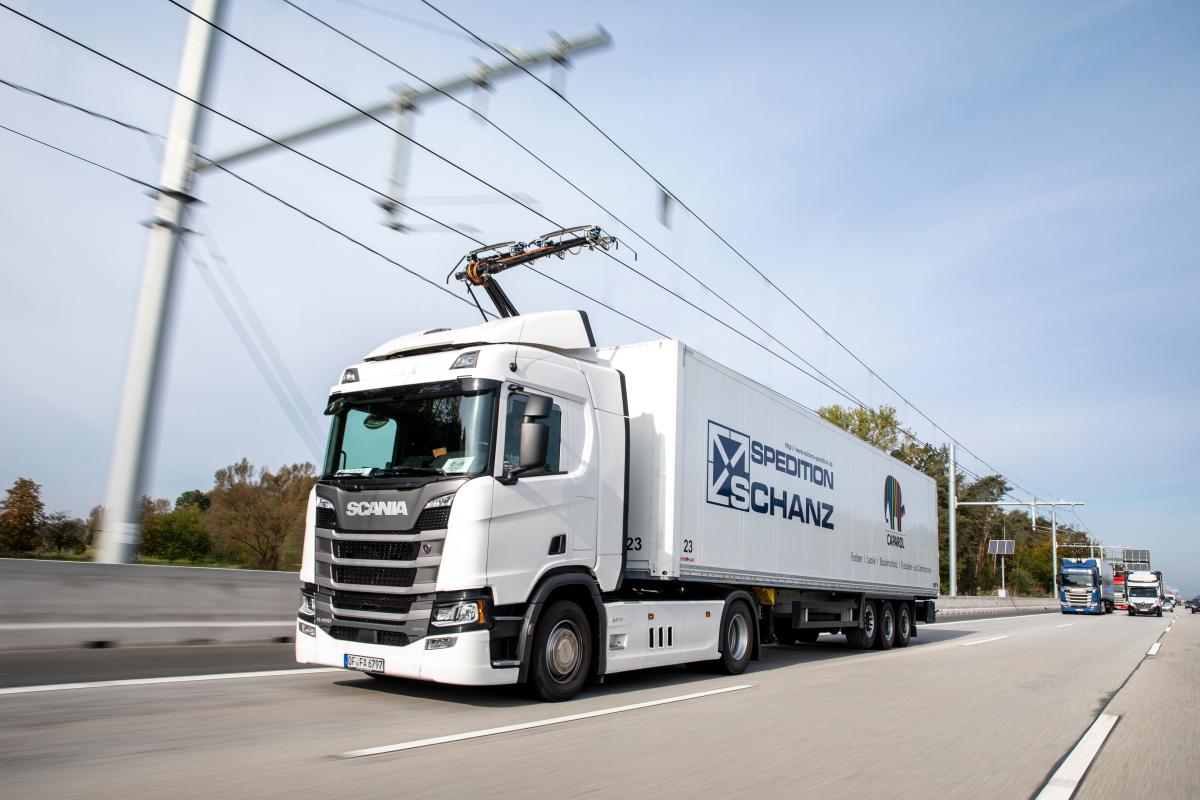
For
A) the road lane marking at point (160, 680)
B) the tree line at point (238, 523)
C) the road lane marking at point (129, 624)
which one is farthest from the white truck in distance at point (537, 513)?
the tree line at point (238, 523)

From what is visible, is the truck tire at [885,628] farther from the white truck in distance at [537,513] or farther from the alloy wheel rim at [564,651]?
the alloy wheel rim at [564,651]

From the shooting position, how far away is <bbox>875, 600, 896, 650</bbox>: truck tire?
51.7ft

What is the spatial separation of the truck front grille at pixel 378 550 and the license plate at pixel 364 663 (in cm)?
81

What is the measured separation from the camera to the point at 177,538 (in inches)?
1246

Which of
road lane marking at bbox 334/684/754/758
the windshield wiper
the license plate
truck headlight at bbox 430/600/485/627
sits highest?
the windshield wiper

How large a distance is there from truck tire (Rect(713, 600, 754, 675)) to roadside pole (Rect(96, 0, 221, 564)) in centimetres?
707

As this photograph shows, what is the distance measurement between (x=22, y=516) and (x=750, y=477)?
56.2 ft

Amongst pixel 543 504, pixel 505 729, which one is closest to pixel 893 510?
pixel 543 504

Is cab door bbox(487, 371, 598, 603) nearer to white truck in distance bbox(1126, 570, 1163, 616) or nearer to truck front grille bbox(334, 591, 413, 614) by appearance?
truck front grille bbox(334, 591, 413, 614)

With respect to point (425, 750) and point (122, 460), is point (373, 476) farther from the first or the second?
point (122, 460)

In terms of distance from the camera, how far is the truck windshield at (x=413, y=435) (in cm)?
705

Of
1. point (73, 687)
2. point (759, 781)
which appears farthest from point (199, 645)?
point (759, 781)

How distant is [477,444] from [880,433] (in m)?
63.7

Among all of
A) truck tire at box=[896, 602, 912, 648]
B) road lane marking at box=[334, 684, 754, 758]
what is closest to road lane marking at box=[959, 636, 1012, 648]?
truck tire at box=[896, 602, 912, 648]
